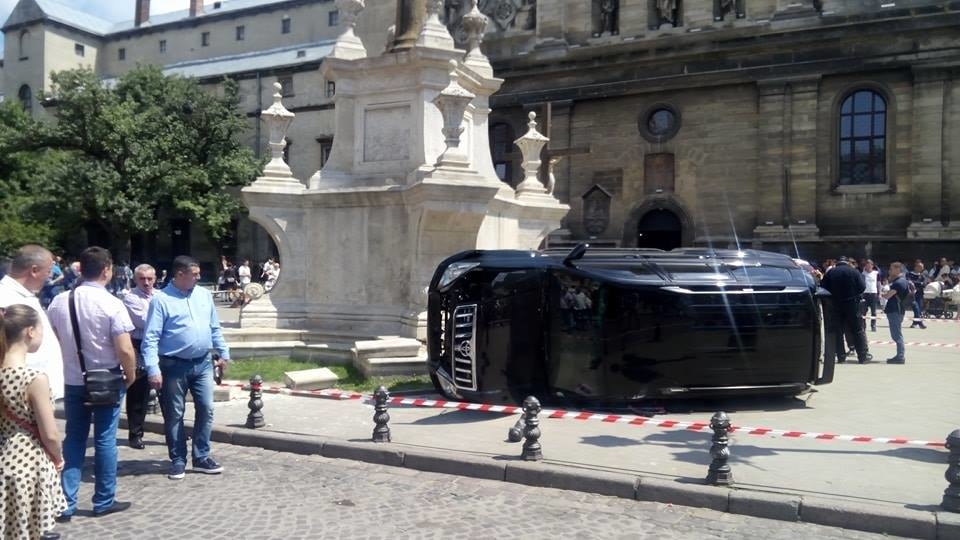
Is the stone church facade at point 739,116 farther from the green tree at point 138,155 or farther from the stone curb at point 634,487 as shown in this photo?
the stone curb at point 634,487

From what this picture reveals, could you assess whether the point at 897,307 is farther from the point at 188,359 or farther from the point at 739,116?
the point at 739,116

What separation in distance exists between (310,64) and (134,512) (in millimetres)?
41404

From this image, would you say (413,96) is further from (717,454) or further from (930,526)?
(930,526)

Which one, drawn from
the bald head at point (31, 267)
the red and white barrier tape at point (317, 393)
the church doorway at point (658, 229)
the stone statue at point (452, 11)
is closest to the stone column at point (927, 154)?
the church doorway at point (658, 229)

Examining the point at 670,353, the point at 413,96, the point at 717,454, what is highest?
the point at 413,96

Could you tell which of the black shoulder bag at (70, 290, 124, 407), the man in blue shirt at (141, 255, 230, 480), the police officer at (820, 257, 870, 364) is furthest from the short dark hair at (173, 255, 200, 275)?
the police officer at (820, 257, 870, 364)

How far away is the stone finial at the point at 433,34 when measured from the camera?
11.7 m

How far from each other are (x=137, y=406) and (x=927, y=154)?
88.6ft

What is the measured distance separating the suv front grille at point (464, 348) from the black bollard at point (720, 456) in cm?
306

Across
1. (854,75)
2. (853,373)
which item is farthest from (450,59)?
(854,75)

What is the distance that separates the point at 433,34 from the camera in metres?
11.8

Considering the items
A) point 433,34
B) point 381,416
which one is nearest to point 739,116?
point 433,34

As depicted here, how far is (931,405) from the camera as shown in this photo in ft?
28.6

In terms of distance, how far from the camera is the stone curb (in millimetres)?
4957
